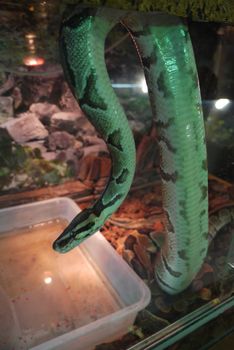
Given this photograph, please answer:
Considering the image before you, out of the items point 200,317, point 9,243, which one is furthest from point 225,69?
point 9,243

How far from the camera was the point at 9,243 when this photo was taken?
5.43 feet

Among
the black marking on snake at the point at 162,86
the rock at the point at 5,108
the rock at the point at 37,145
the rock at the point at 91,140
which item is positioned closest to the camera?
the black marking on snake at the point at 162,86

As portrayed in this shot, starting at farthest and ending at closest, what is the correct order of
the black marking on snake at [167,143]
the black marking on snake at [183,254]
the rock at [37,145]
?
1. the rock at [37,145]
2. the black marking on snake at [183,254]
3. the black marking on snake at [167,143]

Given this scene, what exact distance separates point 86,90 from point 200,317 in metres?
0.91

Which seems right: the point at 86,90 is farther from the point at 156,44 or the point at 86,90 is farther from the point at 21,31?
the point at 21,31

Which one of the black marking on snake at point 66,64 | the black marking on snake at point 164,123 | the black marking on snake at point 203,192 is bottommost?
the black marking on snake at point 203,192

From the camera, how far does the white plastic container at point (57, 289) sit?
3.66 ft

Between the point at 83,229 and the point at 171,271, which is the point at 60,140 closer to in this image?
the point at 83,229

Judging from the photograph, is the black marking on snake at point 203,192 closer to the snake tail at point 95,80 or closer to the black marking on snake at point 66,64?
the snake tail at point 95,80

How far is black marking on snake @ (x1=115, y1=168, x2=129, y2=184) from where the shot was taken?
969mm

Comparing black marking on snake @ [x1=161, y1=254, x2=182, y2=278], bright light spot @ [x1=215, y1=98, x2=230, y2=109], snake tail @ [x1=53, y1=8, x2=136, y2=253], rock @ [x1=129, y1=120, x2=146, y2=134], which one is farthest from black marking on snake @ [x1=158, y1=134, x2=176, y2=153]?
rock @ [x1=129, y1=120, x2=146, y2=134]

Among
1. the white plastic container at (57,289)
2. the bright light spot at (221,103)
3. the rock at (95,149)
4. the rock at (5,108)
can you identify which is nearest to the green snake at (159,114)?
the white plastic container at (57,289)

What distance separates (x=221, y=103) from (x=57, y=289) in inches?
47.1

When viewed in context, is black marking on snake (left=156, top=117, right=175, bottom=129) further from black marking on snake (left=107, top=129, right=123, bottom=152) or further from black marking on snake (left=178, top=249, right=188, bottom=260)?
black marking on snake (left=178, top=249, right=188, bottom=260)
